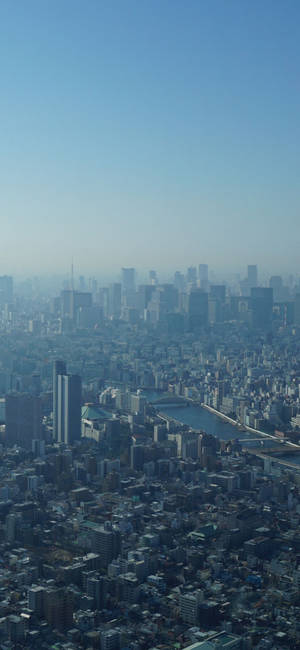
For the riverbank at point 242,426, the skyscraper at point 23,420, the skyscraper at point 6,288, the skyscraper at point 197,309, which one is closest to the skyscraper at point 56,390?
the skyscraper at point 23,420

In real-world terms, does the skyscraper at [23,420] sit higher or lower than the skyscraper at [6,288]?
lower

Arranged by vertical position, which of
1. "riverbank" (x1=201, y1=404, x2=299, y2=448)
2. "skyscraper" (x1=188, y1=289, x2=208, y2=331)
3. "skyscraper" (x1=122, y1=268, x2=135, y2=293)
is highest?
"skyscraper" (x1=122, y1=268, x2=135, y2=293)

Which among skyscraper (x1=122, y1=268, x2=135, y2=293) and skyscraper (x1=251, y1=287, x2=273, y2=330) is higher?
skyscraper (x1=122, y1=268, x2=135, y2=293)

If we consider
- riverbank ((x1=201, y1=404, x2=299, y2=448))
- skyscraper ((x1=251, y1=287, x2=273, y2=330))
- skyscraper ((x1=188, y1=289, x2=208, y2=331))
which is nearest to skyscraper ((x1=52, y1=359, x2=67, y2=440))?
riverbank ((x1=201, y1=404, x2=299, y2=448))

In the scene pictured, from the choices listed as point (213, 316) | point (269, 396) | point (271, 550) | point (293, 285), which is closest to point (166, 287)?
point (213, 316)

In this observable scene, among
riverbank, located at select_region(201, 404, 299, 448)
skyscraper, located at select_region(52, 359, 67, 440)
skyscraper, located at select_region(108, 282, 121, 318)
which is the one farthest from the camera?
skyscraper, located at select_region(108, 282, 121, 318)

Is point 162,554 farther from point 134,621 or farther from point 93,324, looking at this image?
point 93,324

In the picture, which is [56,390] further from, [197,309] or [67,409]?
[197,309]

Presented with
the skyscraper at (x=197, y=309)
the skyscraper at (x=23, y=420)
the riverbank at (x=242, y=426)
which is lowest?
the riverbank at (x=242, y=426)

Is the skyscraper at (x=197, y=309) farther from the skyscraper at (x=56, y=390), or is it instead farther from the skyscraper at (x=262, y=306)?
the skyscraper at (x=56, y=390)

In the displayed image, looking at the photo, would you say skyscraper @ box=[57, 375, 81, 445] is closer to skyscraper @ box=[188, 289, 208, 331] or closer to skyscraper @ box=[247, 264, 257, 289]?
skyscraper @ box=[188, 289, 208, 331]

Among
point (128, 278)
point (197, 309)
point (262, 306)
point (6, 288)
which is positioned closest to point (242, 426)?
point (262, 306)
